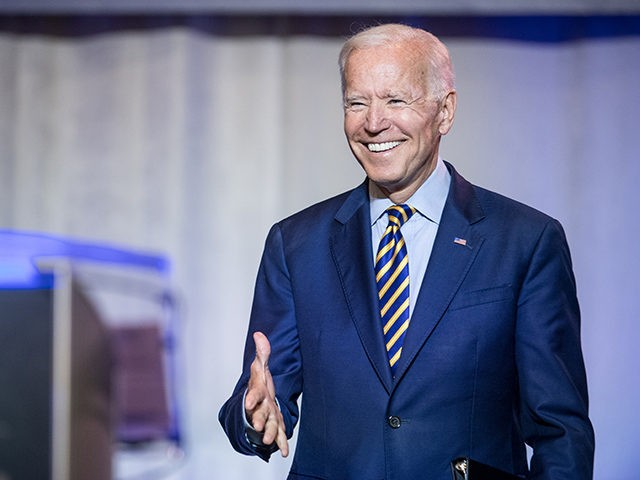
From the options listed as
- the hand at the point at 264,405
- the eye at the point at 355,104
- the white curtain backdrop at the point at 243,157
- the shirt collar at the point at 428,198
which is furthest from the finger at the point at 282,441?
the white curtain backdrop at the point at 243,157

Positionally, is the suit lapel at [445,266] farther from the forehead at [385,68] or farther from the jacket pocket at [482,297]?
the forehead at [385,68]

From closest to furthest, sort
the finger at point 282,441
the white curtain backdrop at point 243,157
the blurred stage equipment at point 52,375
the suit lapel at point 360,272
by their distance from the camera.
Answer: the blurred stage equipment at point 52,375
the finger at point 282,441
the suit lapel at point 360,272
the white curtain backdrop at point 243,157

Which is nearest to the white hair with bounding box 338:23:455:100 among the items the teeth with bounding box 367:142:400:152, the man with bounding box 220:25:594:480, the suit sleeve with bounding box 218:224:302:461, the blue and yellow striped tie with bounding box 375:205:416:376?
the man with bounding box 220:25:594:480

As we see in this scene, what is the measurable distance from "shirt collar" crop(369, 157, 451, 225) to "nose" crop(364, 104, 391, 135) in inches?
5.7

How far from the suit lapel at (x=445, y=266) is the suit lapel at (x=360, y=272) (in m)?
0.05

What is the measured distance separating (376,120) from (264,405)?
1.62 ft

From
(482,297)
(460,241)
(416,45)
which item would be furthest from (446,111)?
(482,297)

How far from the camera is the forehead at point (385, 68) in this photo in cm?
165

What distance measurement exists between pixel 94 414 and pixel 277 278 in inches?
21.9

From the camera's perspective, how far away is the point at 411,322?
157 centimetres

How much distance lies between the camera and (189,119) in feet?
12.5

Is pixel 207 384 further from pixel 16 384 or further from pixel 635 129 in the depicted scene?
pixel 16 384

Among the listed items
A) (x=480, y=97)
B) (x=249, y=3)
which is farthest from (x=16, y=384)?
(x=480, y=97)

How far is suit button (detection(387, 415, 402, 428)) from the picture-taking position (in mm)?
1552
